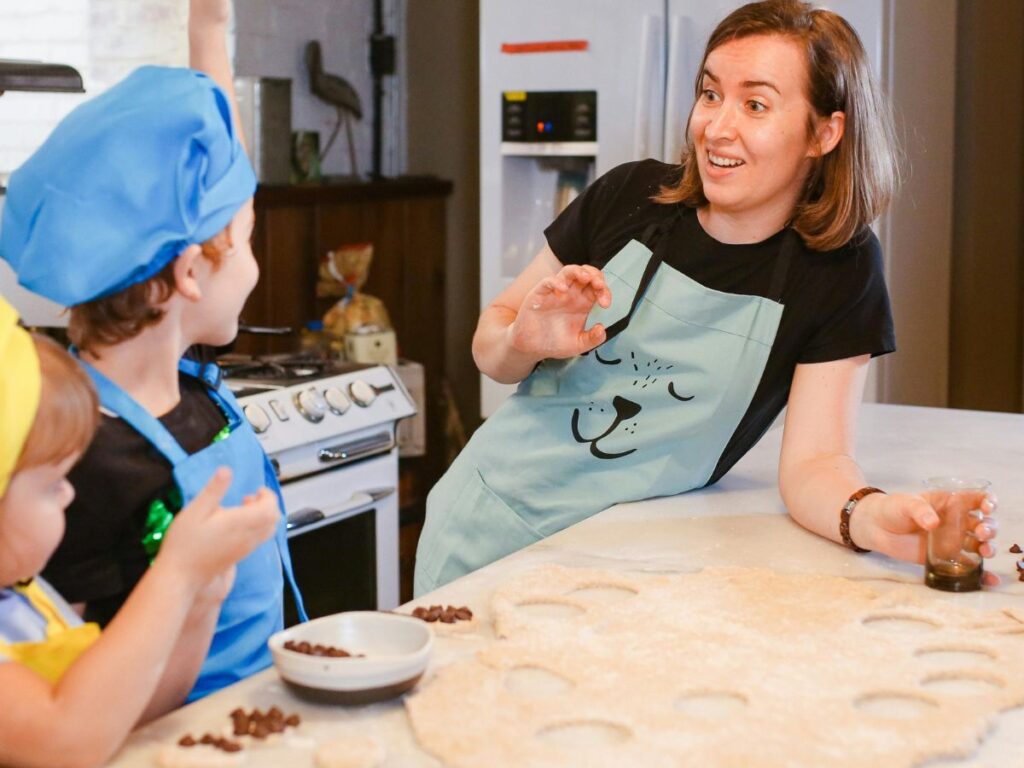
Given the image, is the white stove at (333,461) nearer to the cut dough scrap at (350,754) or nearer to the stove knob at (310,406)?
the stove knob at (310,406)

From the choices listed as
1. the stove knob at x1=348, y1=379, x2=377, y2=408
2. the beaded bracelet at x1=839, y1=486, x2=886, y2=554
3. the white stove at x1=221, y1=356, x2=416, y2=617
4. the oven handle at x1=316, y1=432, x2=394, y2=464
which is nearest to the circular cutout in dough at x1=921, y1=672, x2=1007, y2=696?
the beaded bracelet at x1=839, y1=486, x2=886, y2=554

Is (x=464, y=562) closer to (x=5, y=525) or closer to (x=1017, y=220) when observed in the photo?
(x=5, y=525)

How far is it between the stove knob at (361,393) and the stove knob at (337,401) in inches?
1.2

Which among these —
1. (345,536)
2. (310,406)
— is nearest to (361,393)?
(310,406)

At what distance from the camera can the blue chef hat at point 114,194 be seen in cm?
116

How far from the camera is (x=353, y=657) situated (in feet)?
3.88

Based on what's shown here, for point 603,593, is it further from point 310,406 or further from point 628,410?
point 310,406

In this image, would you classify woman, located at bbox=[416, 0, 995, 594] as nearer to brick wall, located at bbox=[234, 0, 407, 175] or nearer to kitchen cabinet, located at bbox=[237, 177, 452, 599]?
kitchen cabinet, located at bbox=[237, 177, 452, 599]

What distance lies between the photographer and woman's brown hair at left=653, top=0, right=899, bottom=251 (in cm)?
189

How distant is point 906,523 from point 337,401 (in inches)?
65.2

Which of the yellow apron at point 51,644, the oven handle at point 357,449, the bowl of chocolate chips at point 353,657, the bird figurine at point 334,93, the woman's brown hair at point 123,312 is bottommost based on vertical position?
the oven handle at point 357,449

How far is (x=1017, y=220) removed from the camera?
4059mm

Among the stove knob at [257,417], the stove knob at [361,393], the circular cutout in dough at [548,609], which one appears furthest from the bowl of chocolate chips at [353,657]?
the stove knob at [361,393]

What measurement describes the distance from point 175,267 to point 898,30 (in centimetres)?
280
